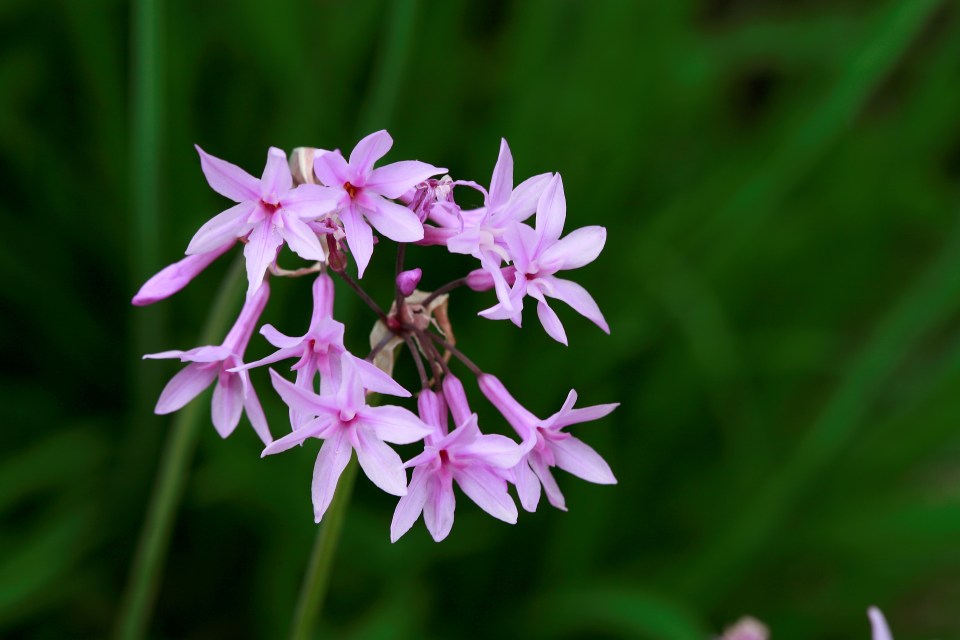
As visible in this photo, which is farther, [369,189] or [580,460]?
[580,460]

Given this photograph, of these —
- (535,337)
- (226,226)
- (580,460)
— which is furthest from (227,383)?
(535,337)

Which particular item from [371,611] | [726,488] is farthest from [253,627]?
[726,488]

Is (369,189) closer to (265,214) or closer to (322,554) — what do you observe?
(265,214)

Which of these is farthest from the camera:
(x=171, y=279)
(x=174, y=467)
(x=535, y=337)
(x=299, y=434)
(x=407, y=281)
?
(x=535, y=337)

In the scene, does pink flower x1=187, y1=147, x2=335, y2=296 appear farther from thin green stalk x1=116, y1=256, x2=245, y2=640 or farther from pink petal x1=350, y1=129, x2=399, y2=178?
thin green stalk x1=116, y1=256, x2=245, y2=640

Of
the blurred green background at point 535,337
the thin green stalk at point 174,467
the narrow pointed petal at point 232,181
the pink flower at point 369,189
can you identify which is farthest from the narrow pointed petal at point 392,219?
the blurred green background at point 535,337

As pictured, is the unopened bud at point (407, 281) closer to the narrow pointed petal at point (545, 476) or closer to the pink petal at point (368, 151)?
the pink petal at point (368, 151)
